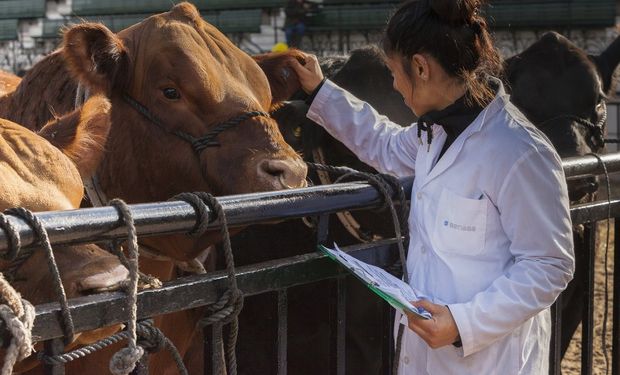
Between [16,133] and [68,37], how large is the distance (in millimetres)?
895

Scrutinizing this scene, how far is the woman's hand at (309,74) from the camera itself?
11.2ft

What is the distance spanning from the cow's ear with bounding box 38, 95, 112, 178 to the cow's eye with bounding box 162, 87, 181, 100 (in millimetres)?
411

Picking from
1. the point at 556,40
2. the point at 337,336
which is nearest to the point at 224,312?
the point at 337,336

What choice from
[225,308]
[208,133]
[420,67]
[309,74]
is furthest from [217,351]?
[309,74]

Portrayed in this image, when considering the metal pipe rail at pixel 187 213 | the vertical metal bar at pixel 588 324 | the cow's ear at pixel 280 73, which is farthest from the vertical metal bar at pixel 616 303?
the cow's ear at pixel 280 73

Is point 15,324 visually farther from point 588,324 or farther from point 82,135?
point 588,324

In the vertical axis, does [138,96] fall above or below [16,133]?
below

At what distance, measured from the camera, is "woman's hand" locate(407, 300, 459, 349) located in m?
1.99

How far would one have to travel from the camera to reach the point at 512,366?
85.6 inches

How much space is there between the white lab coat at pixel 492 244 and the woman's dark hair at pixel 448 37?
0.35 feet

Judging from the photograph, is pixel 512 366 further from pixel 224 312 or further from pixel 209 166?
pixel 209 166

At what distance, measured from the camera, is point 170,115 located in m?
3.26

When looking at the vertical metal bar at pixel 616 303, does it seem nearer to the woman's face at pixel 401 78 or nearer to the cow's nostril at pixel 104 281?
the woman's face at pixel 401 78

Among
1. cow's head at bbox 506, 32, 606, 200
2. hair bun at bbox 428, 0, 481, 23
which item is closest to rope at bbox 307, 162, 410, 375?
hair bun at bbox 428, 0, 481, 23
